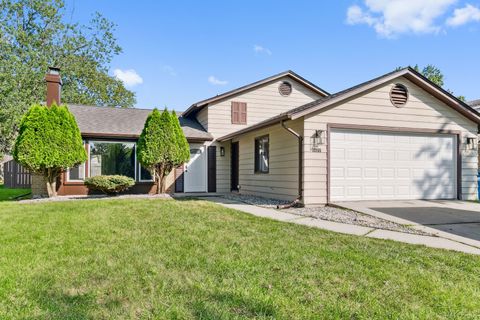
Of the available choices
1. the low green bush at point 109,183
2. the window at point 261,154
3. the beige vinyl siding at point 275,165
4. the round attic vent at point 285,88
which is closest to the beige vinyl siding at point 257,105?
the round attic vent at point 285,88

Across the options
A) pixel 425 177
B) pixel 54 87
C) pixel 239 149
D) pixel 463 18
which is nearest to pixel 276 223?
pixel 425 177

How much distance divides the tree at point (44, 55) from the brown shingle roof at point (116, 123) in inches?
378

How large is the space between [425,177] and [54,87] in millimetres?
13430

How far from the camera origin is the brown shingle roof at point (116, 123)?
12305 millimetres

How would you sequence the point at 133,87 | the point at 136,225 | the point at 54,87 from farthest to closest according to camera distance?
the point at 133,87
the point at 54,87
the point at 136,225

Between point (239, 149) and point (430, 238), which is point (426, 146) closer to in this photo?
point (430, 238)

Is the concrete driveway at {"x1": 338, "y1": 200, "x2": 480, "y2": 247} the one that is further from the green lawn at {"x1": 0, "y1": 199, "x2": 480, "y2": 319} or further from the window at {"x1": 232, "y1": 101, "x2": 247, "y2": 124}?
the window at {"x1": 232, "y1": 101, "x2": 247, "y2": 124}

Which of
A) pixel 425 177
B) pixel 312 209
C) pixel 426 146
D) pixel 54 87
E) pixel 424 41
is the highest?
pixel 424 41

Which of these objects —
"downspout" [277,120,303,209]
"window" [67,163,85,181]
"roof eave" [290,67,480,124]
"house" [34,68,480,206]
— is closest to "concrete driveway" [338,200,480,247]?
"house" [34,68,480,206]

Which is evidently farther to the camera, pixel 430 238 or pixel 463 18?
pixel 463 18

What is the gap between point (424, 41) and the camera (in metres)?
16.2

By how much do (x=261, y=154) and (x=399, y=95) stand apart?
15.0 ft

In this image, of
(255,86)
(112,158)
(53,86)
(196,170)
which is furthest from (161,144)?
(53,86)

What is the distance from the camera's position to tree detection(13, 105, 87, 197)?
32.6 ft
